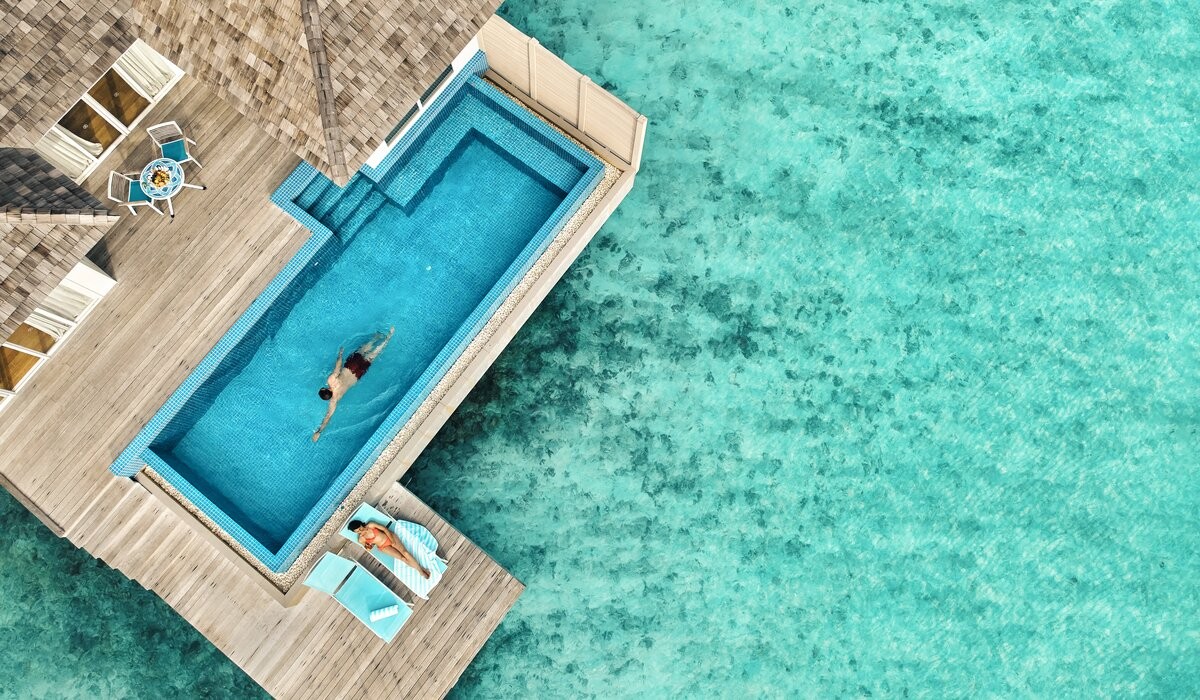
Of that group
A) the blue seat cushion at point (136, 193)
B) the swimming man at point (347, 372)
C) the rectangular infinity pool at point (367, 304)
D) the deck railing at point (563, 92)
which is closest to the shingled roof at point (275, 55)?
the deck railing at point (563, 92)

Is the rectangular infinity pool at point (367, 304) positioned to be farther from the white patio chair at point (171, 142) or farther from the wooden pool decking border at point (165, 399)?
the white patio chair at point (171, 142)

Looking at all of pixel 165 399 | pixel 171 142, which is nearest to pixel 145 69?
pixel 171 142

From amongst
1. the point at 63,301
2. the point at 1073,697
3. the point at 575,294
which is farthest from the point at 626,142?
the point at 1073,697

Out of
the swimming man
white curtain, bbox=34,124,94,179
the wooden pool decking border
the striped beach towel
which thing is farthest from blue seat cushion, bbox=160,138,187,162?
the striped beach towel

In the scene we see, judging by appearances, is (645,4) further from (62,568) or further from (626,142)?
(62,568)

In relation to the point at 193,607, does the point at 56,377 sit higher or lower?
higher
